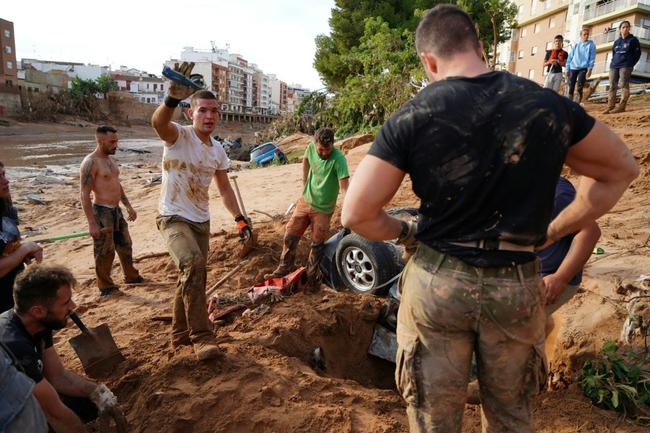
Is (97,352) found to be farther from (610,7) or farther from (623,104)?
(610,7)

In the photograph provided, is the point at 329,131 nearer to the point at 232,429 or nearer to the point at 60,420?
the point at 232,429

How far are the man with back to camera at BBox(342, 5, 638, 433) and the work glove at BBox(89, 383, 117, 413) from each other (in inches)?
80.1

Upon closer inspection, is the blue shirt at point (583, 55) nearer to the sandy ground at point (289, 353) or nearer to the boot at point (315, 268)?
the sandy ground at point (289, 353)

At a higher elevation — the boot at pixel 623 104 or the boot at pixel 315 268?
the boot at pixel 623 104

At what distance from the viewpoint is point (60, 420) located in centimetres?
257

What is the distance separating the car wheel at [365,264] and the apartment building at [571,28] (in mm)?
26890

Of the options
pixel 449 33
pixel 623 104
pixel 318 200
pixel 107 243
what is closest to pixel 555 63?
pixel 623 104

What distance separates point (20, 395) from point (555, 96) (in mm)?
2666

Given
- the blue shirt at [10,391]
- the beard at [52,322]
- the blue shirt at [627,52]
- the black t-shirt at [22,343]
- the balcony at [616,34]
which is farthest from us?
the balcony at [616,34]

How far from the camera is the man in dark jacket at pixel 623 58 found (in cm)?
966

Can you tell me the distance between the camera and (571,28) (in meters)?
39.2

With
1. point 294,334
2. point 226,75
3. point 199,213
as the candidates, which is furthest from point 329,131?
point 226,75

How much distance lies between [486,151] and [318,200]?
13.8 feet

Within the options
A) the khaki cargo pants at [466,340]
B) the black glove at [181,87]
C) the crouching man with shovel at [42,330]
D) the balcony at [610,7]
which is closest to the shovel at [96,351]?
the crouching man with shovel at [42,330]
